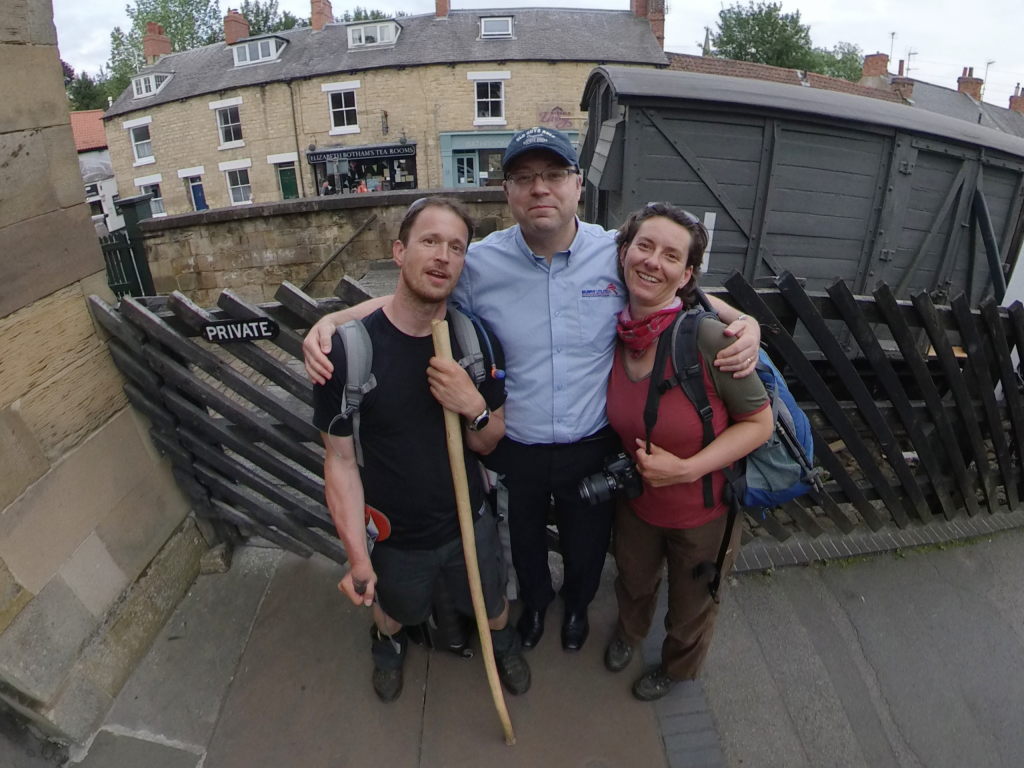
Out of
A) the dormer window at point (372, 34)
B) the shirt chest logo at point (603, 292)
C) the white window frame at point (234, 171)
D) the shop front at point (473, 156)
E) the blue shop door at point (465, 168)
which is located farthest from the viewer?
the white window frame at point (234, 171)

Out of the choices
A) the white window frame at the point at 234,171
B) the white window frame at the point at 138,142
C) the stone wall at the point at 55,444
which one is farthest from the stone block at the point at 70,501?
the white window frame at the point at 138,142

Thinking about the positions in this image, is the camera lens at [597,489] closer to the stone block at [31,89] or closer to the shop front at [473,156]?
the stone block at [31,89]

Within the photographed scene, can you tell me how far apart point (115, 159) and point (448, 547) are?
3227 cm

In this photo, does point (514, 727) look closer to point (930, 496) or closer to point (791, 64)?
point (930, 496)

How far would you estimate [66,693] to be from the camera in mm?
2178

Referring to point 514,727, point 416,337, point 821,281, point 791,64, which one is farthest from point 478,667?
point 791,64

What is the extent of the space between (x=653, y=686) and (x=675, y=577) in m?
0.54

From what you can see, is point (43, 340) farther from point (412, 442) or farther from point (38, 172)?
Answer: point (412, 442)

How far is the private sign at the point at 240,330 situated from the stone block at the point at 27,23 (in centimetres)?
110

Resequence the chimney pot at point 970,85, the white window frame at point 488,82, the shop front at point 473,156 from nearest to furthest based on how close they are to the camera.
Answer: the white window frame at point 488,82 < the shop front at point 473,156 < the chimney pot at point 970,85

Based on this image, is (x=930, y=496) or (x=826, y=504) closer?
(x=826, y=504)

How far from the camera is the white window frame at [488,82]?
811 inches

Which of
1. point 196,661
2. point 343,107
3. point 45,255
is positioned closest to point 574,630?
point 196,661

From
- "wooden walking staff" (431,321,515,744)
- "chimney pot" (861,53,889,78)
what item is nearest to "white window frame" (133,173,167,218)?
A: "wooden walking staff" (431,321,515,744)
